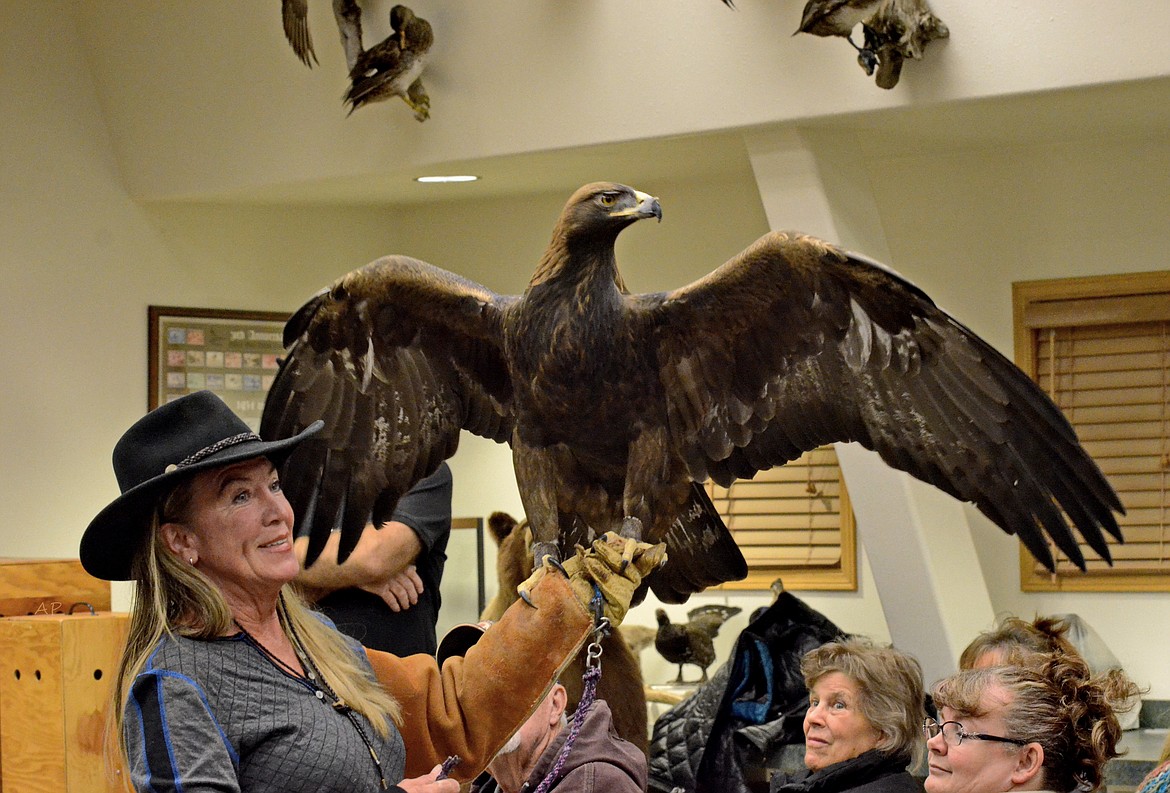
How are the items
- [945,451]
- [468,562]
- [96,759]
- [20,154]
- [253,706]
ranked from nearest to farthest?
[253,706] < [945,451] < [96,759] < [20,154] < [468,562]

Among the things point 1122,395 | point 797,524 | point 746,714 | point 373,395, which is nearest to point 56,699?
point 373,395

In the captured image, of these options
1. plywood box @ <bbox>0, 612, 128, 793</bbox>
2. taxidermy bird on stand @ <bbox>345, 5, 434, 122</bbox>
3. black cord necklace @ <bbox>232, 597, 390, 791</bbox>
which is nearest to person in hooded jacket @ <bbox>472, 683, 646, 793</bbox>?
black cord necklace @ <bbox>232, 597, 390, 791</bbox>

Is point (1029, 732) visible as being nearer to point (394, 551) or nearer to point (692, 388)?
point (692, 388)

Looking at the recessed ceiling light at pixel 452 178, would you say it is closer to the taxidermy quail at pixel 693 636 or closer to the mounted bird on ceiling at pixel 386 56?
the mounted bird on ceiling at pixel 386 56

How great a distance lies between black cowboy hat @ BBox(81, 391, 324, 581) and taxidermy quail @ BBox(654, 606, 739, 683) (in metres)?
3.19

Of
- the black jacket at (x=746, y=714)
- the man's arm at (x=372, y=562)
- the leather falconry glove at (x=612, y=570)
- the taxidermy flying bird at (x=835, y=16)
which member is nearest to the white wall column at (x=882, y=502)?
the black jacket at (x=746, y=714)

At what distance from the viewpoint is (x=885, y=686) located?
2838mm

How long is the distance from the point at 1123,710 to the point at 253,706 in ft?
4.55

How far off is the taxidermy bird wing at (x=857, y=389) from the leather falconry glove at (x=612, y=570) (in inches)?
10.2

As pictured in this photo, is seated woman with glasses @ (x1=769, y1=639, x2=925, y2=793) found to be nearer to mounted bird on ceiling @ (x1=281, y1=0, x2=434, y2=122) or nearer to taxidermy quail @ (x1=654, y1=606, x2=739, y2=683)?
taxidermy quail @ (x1=654, y1=606, x2=739, y2=683)

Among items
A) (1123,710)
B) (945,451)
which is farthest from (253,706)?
(1123,710)

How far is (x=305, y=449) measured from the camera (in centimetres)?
225

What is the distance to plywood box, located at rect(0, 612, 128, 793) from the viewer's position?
8.61 feet

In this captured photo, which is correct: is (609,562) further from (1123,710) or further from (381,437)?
(1123,710)
